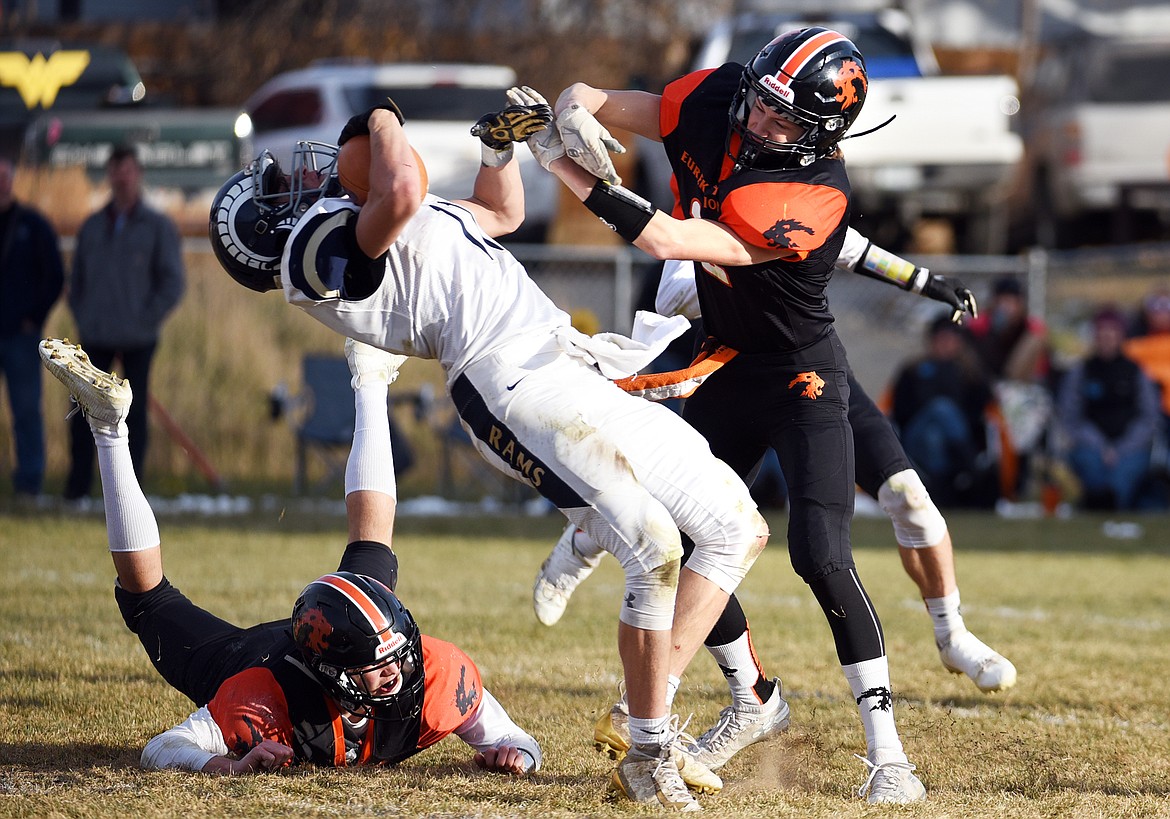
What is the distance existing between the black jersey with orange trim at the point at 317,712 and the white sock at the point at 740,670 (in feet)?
2.83

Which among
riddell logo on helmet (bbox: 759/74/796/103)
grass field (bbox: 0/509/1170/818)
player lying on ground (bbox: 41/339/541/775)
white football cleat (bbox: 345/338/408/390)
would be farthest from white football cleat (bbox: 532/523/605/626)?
riddell logo on helmet (bbox: 759/74/796/103)

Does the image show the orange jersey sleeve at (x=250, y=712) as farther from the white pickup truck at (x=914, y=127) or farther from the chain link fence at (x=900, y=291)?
the white pickup truck at (x=914, y=127)

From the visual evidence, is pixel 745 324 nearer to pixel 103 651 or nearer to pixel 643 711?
pixel 643 711

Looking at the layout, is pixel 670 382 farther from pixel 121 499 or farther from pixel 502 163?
pixel 121 499

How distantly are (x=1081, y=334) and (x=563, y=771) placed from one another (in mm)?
11211

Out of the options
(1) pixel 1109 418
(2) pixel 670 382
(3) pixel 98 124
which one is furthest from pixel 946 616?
(3) pixel 98 124

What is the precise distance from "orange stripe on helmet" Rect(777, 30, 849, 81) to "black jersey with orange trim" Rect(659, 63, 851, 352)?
0.29 m

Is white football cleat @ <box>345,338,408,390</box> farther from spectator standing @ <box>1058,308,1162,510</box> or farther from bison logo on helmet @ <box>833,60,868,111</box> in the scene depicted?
spectator standing @ <box>1058,308,1162,510</box>

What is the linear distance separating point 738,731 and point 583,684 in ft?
3.72

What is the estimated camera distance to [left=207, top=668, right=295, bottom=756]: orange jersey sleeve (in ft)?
13.8

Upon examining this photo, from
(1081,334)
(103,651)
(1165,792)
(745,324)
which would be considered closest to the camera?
(1165,792)

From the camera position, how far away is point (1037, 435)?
12.0 meters

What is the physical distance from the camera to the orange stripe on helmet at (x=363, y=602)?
4.00 metres

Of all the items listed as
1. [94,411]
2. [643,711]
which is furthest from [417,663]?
[94,411]
